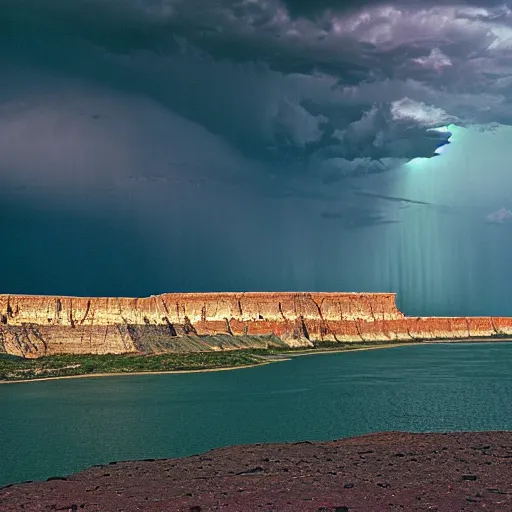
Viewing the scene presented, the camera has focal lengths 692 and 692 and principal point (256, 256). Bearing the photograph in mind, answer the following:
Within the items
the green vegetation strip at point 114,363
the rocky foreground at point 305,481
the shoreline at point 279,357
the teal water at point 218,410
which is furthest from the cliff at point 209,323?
the rocky foreground at point 305,481

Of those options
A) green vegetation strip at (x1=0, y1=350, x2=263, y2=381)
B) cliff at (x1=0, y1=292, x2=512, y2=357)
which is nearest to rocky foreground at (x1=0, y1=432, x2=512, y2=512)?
green vegetation strip at (x1=0, y1=350, x2=263, y2=381)

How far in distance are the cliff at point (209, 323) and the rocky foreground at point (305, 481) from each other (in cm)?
6047

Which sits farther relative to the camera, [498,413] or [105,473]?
[498,413]

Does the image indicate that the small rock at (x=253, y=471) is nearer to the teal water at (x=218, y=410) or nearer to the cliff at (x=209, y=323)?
the teal water at (x=218, y=410)

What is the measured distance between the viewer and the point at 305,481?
69.0 ft

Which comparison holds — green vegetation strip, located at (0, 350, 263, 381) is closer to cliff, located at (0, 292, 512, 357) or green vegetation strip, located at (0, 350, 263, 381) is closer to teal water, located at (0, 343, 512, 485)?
cliff, located at (0, 292, 512, 357)

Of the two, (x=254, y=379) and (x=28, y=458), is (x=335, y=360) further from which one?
(x=28, y=458)

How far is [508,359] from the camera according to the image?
90.0 metres

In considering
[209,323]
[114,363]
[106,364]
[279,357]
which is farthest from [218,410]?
[209,323]

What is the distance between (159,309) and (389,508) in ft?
307

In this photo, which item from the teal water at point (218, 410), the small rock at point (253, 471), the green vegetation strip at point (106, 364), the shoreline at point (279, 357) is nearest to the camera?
the small rock at point (253, 471)

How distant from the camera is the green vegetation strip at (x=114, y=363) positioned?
231 ft

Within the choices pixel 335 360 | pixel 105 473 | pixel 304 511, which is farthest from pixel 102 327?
pixel 304 511

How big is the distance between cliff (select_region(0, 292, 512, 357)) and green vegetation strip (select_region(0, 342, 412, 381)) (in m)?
3.98
